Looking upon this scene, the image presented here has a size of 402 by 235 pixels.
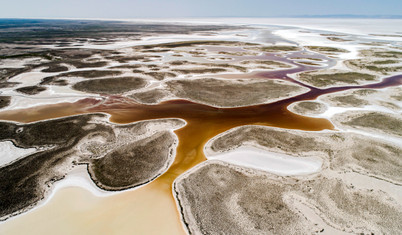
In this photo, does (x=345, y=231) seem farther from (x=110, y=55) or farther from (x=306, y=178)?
(x=110, y=55)

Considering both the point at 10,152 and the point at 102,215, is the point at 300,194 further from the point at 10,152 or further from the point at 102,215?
the point at 10,152

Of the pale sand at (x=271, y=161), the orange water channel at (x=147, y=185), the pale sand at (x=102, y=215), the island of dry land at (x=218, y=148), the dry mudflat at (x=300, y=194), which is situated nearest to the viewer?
the dry mudflat at (x=300, y=194)

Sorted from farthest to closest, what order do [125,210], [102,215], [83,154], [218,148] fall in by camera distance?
[218,148] < [83,154] < [125,210] < [102,215]

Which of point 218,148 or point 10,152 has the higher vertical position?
point 10,152

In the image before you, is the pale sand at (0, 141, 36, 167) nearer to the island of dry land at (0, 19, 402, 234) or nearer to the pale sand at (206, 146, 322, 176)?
the island of dry land at (0, 19, 402, 234)

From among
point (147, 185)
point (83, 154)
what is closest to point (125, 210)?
point (147, 185)

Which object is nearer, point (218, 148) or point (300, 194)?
point (300, 194)

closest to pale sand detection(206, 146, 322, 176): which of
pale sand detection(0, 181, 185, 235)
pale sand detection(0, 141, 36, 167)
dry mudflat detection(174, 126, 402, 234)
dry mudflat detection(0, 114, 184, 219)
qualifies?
dry mudflat detection(174, 126, 402, 234)

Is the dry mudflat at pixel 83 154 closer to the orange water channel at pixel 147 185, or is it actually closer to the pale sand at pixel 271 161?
the orange water channel at pixel 147 185

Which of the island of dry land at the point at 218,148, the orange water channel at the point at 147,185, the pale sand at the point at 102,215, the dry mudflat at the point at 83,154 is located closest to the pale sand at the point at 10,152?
the island of dry land at the point at 218,148

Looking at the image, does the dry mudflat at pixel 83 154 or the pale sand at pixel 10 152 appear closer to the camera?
the dry mudflat at pixel 83 154
